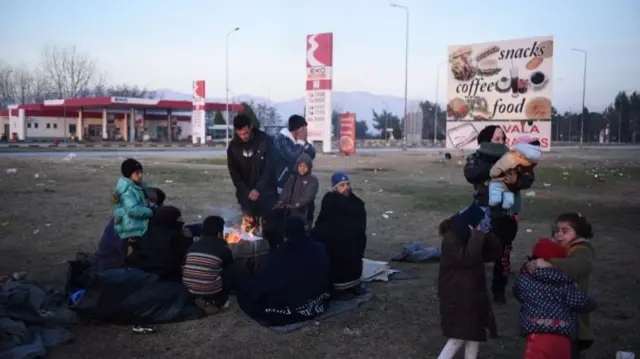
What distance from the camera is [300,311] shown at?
17.1 ft

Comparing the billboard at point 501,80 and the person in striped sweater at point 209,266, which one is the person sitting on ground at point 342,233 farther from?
the billboard at point 501,80

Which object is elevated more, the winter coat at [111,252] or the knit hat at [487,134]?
the knit hat at [487,134]

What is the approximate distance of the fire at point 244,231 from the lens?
618 centimetres

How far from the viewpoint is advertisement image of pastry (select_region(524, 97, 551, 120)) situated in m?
15.9

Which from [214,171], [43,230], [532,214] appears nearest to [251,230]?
[43,230]

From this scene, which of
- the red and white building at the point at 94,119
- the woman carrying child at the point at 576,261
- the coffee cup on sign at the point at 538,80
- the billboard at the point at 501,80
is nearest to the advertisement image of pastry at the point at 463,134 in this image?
the billboard at the point at 501,80

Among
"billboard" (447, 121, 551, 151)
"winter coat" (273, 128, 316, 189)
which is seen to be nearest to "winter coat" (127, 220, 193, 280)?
"winter coat" (273, 128, 316, 189)

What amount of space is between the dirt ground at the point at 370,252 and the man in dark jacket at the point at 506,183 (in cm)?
39

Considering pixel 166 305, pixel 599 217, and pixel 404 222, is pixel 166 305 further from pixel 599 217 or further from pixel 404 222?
pixel 599 217

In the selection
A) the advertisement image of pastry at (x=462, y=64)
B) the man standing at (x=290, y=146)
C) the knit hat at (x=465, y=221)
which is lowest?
the knit hat at (x=465, y=221)

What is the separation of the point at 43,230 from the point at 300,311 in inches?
252

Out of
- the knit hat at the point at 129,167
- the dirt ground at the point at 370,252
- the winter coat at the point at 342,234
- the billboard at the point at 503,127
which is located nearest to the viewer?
the dirt ground at the point at 370,252

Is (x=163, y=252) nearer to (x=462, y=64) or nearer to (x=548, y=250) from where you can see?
(x=548, y=250)

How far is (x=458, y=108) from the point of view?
17.5 meters
